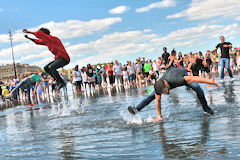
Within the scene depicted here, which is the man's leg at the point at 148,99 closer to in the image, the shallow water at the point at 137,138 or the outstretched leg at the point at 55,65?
the shallow water at the point at 137,138

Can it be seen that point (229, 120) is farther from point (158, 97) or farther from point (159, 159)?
point (159, 159)

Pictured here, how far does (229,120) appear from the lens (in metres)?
5.29

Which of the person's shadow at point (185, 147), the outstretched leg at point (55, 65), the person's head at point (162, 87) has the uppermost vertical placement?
the outstretched leg at point (55, 65)

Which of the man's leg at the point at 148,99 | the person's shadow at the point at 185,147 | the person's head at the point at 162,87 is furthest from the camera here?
the man's leg at the point at 148,99

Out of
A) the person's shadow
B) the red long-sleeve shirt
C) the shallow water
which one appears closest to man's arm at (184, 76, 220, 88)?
the shallow water

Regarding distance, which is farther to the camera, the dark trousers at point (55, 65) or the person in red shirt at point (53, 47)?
the dark trousers at point (55, 65)

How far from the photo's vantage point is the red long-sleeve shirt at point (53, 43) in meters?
8.35

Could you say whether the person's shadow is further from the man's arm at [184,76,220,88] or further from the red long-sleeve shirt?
the red long-sleeve shirt

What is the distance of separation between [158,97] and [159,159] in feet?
9.03

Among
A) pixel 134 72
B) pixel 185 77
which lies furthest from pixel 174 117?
pixel 134 72

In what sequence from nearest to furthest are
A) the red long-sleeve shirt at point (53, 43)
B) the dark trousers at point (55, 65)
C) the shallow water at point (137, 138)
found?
the shallow water at point (137, 138) → the red long-sleeve shirt at point (53, 43) → the dark trousers at point (55, 65)

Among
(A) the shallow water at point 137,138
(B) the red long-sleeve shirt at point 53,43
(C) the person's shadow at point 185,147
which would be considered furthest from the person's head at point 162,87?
(B) the red long-sleeve shirt at point 53,43

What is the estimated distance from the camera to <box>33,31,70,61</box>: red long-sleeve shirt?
8352 mm

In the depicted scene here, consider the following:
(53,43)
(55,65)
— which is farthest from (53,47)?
(55,65)
